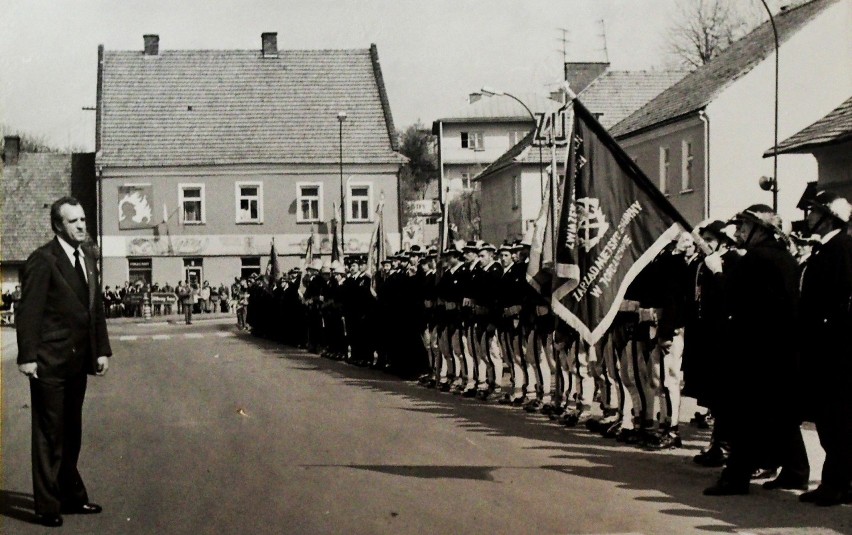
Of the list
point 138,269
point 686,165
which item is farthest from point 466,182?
point 686,165

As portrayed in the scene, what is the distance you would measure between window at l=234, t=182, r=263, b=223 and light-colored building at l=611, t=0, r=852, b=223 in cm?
2252

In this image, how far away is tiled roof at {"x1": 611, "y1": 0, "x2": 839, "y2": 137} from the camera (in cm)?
3944

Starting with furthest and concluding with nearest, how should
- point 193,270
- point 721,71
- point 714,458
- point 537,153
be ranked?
point 537,153 < point 193,270 < point 721,71 < point 714,458

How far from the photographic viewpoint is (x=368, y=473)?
9883mm

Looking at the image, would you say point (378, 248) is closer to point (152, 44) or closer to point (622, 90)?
point (152, 44)

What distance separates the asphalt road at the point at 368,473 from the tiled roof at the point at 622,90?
4638cm

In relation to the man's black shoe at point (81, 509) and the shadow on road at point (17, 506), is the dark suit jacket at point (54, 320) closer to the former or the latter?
the man's black shoe at point (81, 509)

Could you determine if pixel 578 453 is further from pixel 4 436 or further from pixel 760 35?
pixel 760 35

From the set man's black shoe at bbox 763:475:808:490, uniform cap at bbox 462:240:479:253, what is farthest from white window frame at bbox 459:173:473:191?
man's black shoe at bbox 763:475:808:490

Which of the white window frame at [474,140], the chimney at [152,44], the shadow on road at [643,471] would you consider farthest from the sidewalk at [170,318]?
the white window frame at [474,140]

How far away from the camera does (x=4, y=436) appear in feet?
43.5

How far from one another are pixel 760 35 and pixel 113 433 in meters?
34.7

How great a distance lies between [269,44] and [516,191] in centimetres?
1596

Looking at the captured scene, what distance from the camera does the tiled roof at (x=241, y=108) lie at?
57.8 metres
